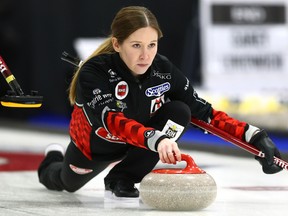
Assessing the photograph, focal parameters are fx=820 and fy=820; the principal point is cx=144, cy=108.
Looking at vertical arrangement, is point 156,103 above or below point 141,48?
below

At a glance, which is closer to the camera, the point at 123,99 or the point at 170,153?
the point at 170,153

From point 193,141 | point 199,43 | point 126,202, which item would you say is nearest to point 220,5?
point 199,43

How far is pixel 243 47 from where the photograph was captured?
6285 mm

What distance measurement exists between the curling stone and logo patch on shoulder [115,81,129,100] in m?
0.34

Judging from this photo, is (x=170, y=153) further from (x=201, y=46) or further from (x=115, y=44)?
(x=201, y=46)

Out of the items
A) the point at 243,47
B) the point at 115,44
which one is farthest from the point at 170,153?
the point at 243,47

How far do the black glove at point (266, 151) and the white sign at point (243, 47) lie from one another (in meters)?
3.27

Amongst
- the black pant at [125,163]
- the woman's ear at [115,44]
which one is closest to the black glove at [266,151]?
the black pant at [125,163]

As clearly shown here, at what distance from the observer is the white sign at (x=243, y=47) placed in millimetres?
Answer: 6266

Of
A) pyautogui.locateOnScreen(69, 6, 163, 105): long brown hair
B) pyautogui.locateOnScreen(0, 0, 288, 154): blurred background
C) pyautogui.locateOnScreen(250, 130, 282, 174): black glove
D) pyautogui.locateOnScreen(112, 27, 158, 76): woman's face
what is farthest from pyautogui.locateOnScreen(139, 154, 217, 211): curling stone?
pyautogui.locateOnScreen(0, 0, 288, 154): blurred background

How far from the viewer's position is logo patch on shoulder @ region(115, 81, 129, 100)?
9.83ft

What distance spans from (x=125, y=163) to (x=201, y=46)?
10.6ft

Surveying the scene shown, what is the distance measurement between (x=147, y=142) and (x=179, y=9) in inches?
158

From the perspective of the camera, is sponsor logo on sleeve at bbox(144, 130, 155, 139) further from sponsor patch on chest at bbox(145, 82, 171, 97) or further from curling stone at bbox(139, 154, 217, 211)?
sponsor patch on chest at bbox(145, 82, 171, 97)
